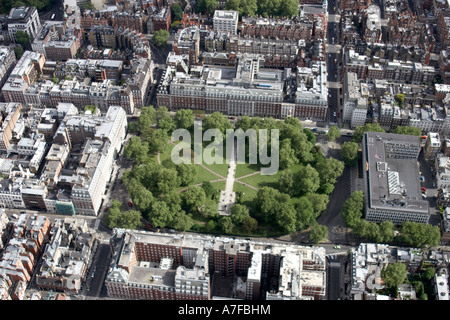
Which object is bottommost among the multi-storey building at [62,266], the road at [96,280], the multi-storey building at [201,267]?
the road at [96,280]

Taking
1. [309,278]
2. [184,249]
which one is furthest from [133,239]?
[309,278]

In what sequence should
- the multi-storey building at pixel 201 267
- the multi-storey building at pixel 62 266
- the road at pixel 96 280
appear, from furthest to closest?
the road at pixel 96 280
the multi-storey building at pixel 62 266
the multi-storey building at pixel 201 267

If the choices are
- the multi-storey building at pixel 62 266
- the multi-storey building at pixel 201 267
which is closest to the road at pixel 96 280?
the multi-storey building at pixel 62 266

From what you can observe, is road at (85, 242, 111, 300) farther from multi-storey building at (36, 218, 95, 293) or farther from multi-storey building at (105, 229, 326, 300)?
multi-storey building at (105, 229, 326, 300)

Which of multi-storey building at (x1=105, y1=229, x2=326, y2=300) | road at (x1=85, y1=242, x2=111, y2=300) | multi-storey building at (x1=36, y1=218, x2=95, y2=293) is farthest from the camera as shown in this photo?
road at (x1=85, y1=242, x2=111, y2=300)

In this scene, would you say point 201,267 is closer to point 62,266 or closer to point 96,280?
point 96,280

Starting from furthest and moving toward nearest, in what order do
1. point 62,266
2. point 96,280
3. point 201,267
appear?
point 96,280 → point 62,266 → point 201,267

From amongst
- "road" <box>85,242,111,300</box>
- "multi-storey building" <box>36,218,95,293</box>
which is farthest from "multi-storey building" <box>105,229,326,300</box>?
"multi-storey building" <box>36,218,95,293</box>

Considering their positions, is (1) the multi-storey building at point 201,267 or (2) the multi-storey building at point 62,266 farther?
(2) the multi-storey building at point 62,266

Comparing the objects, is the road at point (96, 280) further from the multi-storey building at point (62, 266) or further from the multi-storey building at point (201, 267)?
the multi-storey building at point (201, 267)

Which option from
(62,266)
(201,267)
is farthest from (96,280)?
(201,267)

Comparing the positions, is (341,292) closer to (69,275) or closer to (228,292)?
(228,292)
